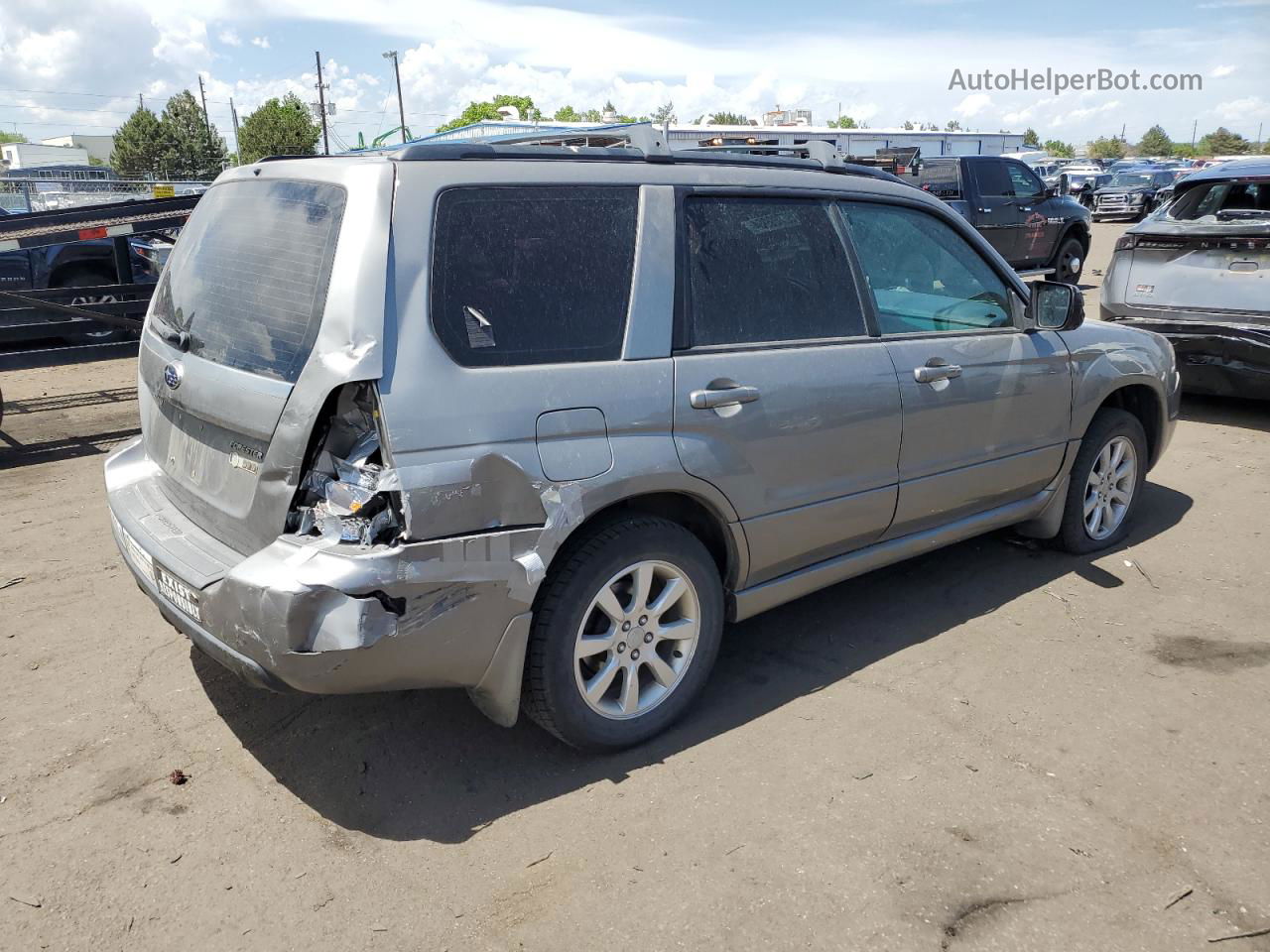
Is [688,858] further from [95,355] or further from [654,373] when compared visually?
[95,355]

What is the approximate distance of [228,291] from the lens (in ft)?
10.3

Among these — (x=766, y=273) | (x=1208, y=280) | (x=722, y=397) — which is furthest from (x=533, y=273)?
(x=1208, y=280)

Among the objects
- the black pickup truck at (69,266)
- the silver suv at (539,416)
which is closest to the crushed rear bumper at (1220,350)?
the silver suv at (539,416)

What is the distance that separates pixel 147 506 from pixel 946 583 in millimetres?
3400

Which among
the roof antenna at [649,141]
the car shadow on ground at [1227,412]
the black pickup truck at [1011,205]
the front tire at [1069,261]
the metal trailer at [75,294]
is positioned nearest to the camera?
the roof antenna at [649,141]

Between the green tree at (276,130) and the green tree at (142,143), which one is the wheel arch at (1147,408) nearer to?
the green tree at (276,130)

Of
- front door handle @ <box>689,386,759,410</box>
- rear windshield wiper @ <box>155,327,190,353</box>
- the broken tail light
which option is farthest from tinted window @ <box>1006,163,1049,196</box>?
the broken tail light

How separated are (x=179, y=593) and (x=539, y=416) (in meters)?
1.21

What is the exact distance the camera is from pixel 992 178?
569 inches

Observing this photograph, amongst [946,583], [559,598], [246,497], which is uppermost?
[246,497]

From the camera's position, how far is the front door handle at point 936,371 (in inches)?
152

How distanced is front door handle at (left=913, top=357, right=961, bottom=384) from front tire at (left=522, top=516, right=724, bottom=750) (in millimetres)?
1181

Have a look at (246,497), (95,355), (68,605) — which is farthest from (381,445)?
(95,355)

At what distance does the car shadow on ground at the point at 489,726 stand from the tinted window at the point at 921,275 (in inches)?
49.2
